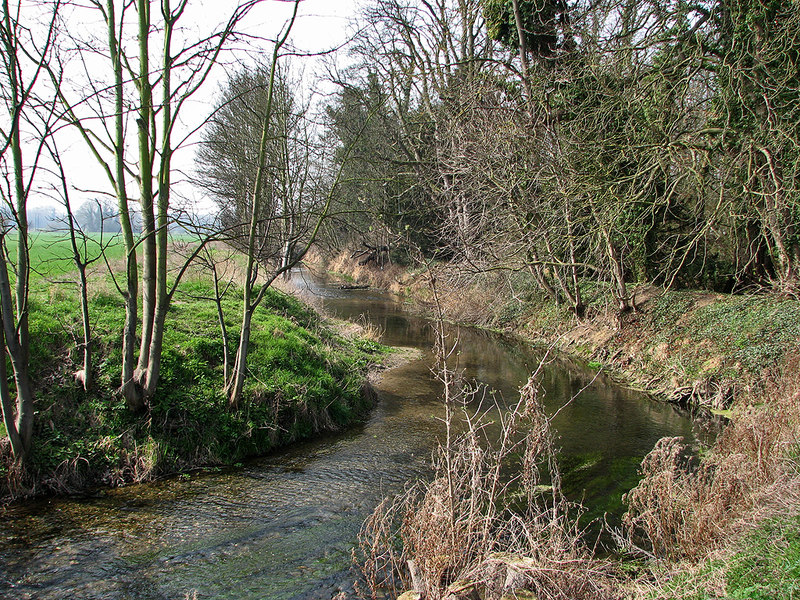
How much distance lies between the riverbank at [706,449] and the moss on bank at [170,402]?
8.87 ft

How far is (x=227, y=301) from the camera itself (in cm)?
1127

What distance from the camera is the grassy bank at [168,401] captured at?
21.2 ft

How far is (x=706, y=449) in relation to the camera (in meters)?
7.81

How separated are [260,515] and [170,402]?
2.26 metres

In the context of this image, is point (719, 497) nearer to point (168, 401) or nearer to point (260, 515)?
point (260, 515)

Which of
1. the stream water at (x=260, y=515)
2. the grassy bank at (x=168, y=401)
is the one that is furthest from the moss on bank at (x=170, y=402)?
the stream water at (x=260, y=515)

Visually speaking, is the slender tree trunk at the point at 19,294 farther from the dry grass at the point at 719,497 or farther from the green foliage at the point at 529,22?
the green foliage at the point at 529,22

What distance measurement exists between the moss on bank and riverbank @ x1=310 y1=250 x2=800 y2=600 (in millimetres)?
2704

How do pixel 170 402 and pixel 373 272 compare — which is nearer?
pixel 170 402

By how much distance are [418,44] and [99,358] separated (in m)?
18.6

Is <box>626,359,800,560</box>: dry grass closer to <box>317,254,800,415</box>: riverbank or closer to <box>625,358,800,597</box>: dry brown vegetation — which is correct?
<box>625,358,800,597</box>: dry brown vegetation

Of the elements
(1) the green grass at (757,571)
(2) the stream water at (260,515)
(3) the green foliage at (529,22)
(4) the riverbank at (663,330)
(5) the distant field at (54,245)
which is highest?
(3) the green foliage at (529,22)

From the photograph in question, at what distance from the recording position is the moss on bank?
646 centimetres

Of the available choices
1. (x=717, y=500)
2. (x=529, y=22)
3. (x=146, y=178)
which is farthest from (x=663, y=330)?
(x=146, y=178)
